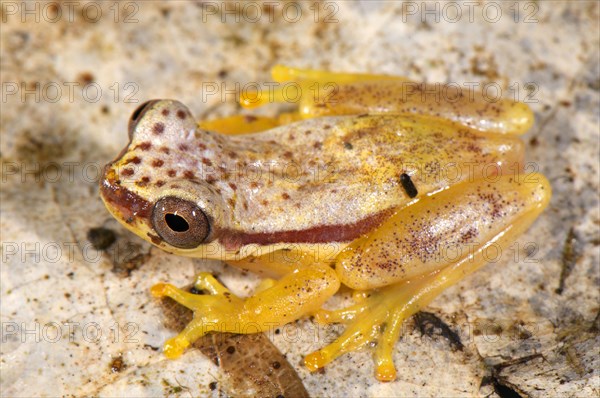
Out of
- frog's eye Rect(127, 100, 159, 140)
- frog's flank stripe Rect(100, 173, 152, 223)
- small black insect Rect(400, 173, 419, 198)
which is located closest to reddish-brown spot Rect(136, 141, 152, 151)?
frog's eye Rect(127, 100, 159, 140)

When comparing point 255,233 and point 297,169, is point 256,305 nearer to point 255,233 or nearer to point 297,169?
point 255,233

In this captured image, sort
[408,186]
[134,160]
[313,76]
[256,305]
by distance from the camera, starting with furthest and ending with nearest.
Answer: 1. [313,76]
2. [408,186]
3. [256,305]
4. [134,160]

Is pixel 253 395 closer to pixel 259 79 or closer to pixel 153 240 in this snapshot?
pixel 153 240

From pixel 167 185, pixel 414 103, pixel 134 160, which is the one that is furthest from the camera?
pixel 414 103

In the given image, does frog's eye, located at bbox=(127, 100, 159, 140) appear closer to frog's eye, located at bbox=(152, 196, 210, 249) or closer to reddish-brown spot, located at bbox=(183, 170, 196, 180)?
reddish-brown spot, located at bbox=(183, 170, 196, 180)

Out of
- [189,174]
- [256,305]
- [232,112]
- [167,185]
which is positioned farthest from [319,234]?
[232,112]

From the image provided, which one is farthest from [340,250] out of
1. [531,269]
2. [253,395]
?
[531,269]

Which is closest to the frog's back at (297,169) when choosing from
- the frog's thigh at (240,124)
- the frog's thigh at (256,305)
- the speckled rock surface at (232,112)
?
the frog's thigh at (256,305)

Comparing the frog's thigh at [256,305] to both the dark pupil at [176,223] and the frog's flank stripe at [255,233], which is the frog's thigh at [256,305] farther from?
the dark pupil at [176,223]
